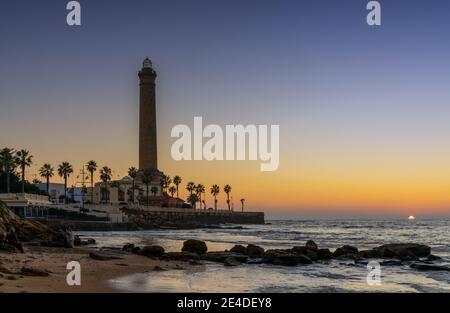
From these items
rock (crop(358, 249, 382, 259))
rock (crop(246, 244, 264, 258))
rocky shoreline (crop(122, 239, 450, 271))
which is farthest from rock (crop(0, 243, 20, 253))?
rock (crop(358, 249, 382, 259))

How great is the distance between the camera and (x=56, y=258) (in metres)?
31.9

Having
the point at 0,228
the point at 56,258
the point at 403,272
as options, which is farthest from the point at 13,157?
the point at 403,272

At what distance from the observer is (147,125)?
159125 millimetres

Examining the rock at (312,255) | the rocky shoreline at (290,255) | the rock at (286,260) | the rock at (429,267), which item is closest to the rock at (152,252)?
the rocky shoreline at (290,255)

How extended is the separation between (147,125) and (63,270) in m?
135

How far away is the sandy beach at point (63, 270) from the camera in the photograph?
19.1 meters

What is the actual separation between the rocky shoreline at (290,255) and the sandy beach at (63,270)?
2.00 m

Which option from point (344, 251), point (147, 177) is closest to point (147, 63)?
point (147, 177)

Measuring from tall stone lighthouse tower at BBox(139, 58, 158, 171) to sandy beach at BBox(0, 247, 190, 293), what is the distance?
119 metres

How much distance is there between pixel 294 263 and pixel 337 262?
4.87 metres

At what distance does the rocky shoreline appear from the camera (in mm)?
36469

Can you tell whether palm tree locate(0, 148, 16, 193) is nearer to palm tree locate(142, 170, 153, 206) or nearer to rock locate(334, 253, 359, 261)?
palm tree locate(142, 170, 153, 206)

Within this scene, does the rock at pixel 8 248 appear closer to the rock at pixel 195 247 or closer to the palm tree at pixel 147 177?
the rock at pixel 195 247
